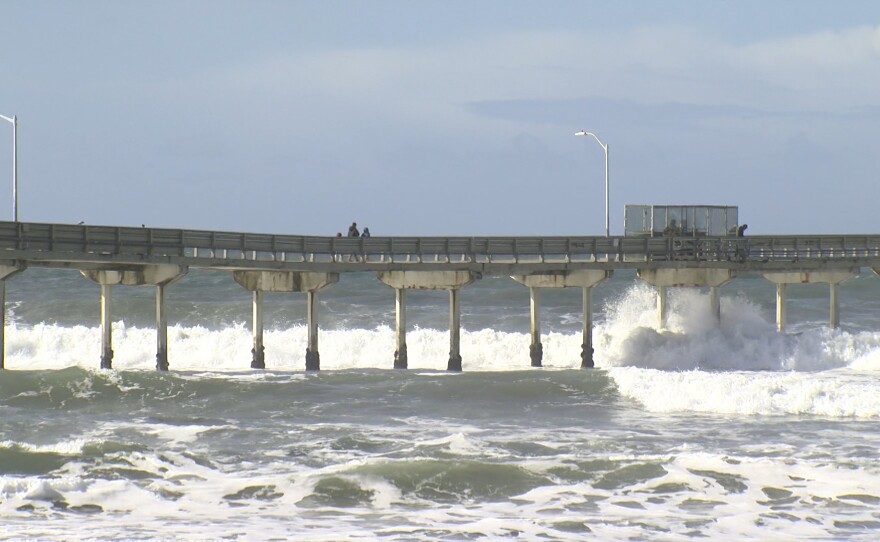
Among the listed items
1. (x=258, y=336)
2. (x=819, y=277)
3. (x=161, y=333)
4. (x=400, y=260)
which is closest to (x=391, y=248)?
(x=400, y=260)

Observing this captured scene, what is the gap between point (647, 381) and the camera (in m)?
40.7

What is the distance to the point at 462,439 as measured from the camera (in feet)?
102

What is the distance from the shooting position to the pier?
139 feet

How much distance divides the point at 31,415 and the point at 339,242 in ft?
45.7

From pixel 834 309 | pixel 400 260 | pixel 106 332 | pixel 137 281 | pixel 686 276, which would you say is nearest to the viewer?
pixel 137 281

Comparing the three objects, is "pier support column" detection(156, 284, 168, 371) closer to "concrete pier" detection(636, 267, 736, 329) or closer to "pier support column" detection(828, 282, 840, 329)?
"concrete pier" detection(636, 267, 736, 329)

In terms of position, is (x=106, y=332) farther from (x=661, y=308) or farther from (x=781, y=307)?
(x=781, y=307)

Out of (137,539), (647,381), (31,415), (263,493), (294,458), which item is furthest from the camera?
(647,381)

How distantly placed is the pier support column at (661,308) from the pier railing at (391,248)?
3.81 m

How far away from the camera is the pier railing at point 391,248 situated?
4122cm

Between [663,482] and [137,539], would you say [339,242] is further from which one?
[137,539]

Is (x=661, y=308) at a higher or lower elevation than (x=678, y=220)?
lower

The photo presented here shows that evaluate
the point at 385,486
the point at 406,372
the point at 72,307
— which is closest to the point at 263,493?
the point at 385,486

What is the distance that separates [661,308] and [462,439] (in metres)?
24.5
